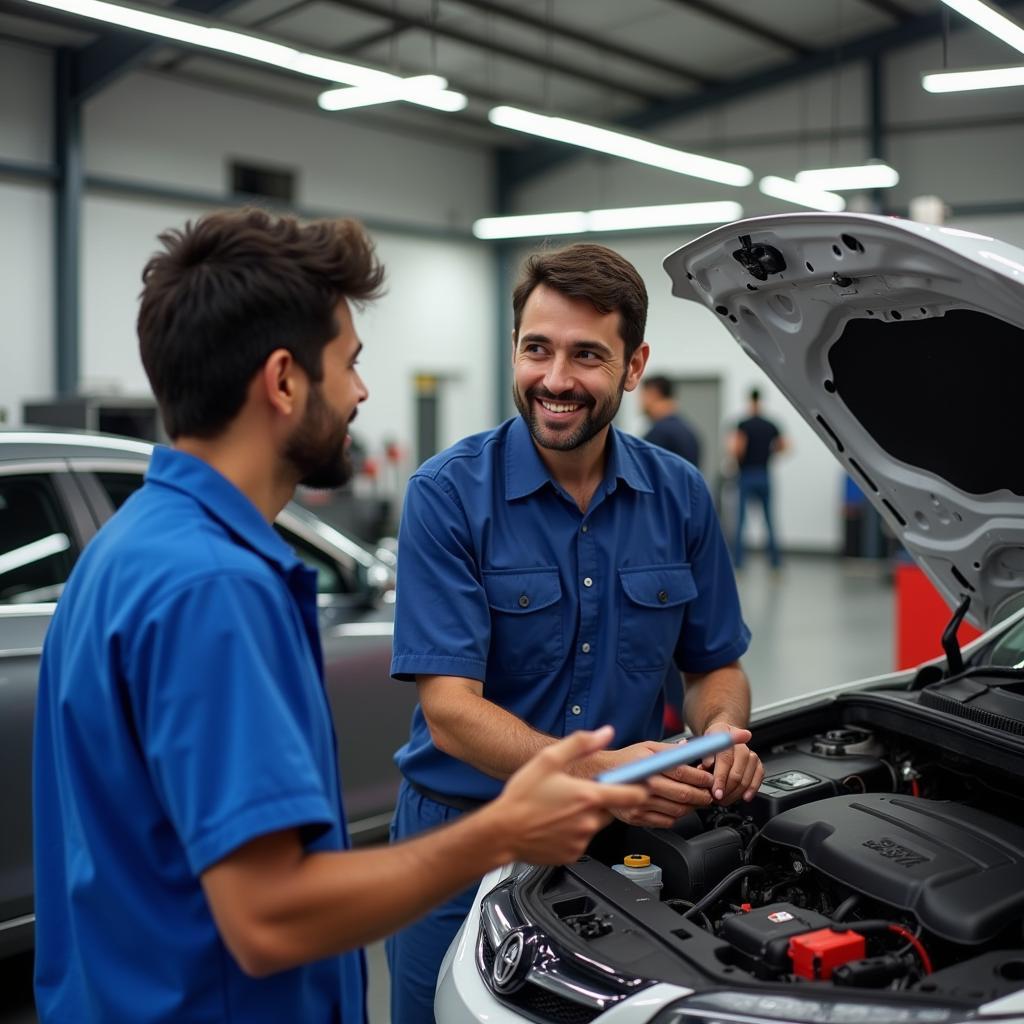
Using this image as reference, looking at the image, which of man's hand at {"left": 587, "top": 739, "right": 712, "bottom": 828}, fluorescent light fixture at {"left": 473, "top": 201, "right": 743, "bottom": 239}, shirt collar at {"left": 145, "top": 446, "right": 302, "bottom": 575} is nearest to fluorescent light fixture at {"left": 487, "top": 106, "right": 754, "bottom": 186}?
fluorescent light fixture at {"left": 473, "top": 201, "right": 743, "bottom": 239}

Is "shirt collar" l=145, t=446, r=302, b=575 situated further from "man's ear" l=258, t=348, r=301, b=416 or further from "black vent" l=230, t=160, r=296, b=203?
"black vent" l=230, t=160, r=296, b=203

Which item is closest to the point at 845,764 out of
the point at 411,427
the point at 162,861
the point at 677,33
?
the point at 162,861

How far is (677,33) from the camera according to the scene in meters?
12.5

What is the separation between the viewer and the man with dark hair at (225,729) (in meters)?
1.04

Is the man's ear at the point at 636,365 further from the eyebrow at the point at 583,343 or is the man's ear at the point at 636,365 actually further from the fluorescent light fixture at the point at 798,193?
the fluorescent light fixture at the point at 798,193

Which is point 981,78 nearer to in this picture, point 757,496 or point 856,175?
point 856,175

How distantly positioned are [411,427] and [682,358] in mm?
3924

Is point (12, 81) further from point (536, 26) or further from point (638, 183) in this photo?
point (638, 183)

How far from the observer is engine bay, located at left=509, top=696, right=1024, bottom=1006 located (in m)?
1.49

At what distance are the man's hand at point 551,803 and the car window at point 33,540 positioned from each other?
2.39 metres

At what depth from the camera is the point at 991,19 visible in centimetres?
661

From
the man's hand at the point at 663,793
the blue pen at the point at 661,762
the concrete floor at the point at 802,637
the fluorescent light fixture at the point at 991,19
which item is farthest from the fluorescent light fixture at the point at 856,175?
the blue pen at the point at 661,762

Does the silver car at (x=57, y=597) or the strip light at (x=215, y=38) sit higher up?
the strip light at (x=215, y=38)

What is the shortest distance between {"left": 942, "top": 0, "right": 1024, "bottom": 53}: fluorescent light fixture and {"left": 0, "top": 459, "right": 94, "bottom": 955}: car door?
5.64m
